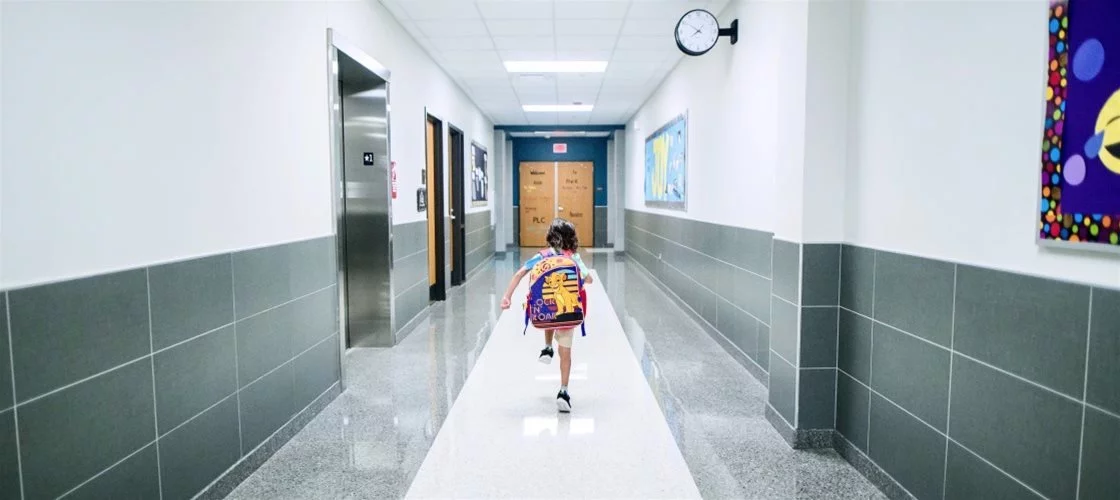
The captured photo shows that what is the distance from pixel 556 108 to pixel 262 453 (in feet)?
30.1

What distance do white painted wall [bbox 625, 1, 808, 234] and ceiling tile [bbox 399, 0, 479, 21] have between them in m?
2.21

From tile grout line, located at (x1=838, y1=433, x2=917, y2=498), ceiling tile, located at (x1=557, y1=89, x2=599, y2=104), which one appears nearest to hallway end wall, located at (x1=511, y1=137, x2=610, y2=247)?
ceiling tile, located at (x1=557, y1=89, x2=599, y2=104)

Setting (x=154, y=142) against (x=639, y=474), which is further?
(x=639, y=474)

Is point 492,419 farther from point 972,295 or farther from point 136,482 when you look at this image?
point 972,295

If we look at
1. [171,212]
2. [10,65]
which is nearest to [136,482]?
[171,212]

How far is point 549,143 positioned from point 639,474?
13.2 m

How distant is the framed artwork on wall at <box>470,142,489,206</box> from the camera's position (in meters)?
10.1

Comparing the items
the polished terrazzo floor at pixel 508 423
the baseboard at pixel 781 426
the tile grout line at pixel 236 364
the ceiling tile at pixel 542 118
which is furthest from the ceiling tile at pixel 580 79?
the tile grout line at pixel 236 364

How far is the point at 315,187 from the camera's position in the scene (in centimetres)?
389

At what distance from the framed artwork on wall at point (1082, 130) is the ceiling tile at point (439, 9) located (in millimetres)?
4307

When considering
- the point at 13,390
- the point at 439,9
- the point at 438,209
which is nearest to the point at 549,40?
the point at 439,9

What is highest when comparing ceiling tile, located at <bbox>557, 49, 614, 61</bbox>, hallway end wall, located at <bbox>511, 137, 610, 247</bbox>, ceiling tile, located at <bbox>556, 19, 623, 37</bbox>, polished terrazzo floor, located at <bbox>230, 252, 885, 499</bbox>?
ceiling tile, located at <bbox>557, 49, 614, 61</bbox>

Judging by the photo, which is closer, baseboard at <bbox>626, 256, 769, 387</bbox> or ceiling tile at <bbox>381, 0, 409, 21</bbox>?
baseboard at <bbox>626, 256, 769, 387</bbox>

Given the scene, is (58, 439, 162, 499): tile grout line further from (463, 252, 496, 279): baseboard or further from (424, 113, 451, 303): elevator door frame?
(463, 252, 496, 279): baseboard
